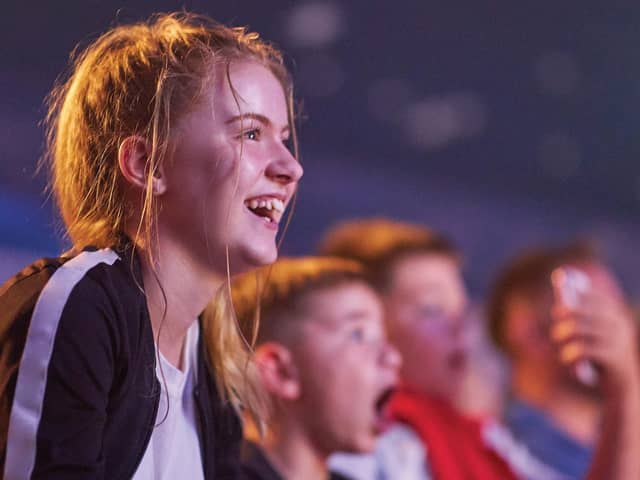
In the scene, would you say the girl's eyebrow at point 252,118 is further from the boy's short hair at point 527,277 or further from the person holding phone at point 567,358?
the boy's short hair at point 527,277

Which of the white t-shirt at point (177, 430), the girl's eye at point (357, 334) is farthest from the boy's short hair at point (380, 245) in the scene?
the white t-shirt at point (177, 430)

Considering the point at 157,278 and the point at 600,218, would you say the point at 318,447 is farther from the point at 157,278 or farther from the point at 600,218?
the point at 600,218

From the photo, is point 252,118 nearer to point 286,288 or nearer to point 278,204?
point 278,204

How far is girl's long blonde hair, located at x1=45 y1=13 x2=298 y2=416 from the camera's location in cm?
76

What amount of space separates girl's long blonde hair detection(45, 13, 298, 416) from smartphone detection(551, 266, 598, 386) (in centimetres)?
73

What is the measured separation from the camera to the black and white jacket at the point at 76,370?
0.63 meters

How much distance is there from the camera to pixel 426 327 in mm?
1443

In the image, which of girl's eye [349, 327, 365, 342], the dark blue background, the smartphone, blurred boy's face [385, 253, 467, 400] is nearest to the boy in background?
girl's eye [349, 327, 365, 342]

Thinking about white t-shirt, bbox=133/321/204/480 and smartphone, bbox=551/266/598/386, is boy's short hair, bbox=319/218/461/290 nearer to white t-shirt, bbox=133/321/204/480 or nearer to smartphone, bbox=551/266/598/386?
smartphone, bbox=551/266/598/386

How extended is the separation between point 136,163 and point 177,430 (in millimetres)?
242

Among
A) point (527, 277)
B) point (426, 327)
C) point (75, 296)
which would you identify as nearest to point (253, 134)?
point (75, 296)

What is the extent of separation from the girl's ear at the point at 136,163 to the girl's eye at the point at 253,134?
0.08 metres

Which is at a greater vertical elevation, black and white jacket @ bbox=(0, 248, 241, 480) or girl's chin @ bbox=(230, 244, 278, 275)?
girl's chin @ bbox=(230, 244, 278, 275)

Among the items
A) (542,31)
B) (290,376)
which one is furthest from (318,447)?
(542,31)
